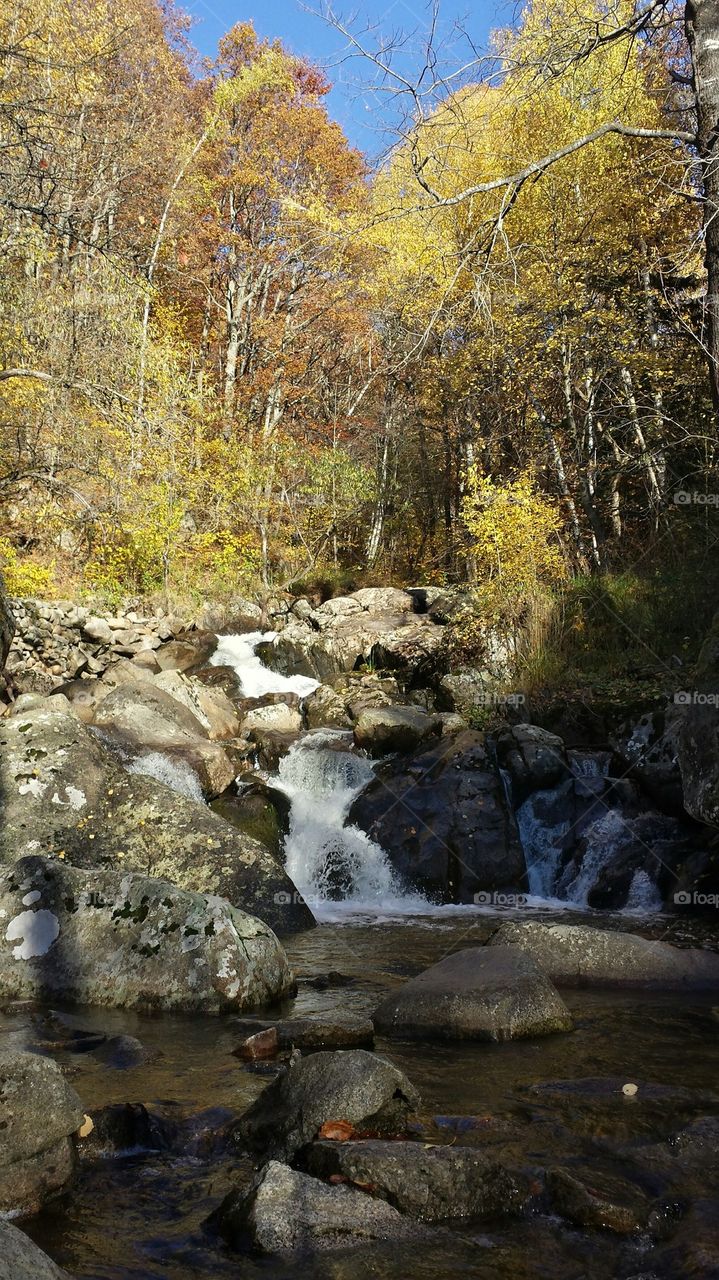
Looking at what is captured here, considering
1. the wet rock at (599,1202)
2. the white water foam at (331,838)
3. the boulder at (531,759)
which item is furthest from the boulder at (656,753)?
the wet rock at (599,1202)

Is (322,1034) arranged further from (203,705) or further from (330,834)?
(203,705)

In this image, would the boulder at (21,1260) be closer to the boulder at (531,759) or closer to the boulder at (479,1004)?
the boulder at (479,1004)

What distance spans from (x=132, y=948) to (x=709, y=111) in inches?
248

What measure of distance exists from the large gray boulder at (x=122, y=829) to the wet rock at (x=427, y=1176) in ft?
15.1

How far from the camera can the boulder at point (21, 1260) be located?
2.33m

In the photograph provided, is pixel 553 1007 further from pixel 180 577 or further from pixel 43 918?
pixel 180 577

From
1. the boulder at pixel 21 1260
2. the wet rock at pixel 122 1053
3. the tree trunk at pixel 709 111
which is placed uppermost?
the tree trunk at pixel 709 111

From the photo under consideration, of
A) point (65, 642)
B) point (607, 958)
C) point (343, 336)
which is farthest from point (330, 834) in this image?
point (343, 336)

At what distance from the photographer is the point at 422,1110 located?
13.3 ft

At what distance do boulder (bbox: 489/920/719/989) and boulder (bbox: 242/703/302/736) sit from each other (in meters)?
6.85

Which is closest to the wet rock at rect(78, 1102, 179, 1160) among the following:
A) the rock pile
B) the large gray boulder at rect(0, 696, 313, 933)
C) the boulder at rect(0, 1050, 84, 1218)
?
the boulder at rect(0, 1050, 84, 1218)

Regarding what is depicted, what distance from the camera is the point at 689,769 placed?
772 centimetres

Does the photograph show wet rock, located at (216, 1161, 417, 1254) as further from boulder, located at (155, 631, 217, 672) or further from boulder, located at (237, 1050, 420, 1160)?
boulder, located at (155, 631, 217, 672)

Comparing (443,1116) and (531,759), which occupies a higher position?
(531,759)
